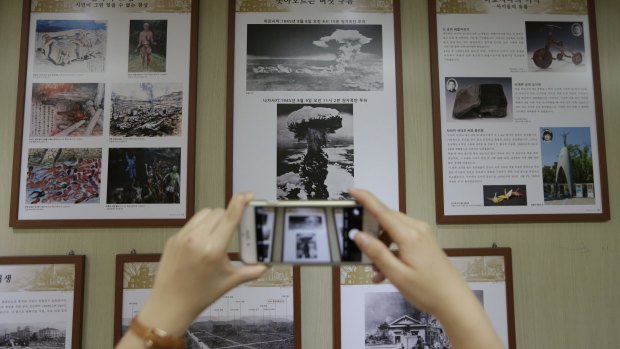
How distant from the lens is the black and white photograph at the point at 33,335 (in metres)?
1.25

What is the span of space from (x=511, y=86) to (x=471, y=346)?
3.66ft

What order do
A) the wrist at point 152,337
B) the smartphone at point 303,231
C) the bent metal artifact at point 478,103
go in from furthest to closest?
the bent metal artifact at point 478,103, the smartphone at point 303,231, the wrist at point 152,337

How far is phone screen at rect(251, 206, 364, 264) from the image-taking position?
72 cm

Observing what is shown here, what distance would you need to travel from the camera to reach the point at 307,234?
0.72 metres

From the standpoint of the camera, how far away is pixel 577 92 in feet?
4.53

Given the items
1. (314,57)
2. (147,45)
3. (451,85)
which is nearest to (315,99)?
(314,57)

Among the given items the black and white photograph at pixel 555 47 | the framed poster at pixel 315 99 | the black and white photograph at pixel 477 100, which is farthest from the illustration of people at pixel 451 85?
the black and white photograph at pixel 555 47

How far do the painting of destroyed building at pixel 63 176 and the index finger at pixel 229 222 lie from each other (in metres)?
0.92

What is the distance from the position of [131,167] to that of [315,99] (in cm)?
67

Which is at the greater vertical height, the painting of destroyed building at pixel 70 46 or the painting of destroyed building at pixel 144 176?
the painting of destroyed building at pixel 70 46

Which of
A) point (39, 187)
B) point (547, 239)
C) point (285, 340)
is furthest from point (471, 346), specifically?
point (39, 187)

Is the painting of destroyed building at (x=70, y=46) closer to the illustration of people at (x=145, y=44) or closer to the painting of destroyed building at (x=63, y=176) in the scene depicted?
the illustration of people at (x=145, y=44)

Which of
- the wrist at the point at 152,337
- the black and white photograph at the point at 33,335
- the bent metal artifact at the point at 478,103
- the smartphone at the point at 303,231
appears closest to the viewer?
the wrist at the point at 152,337

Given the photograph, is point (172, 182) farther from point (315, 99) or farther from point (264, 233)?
point (264, 233)
